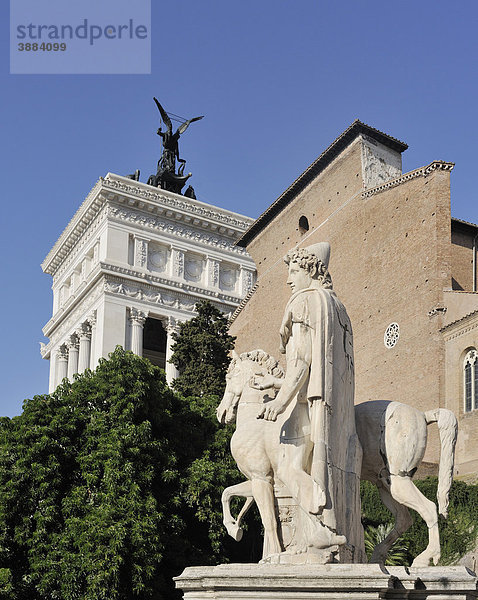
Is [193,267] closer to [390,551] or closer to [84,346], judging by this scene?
[84,346]

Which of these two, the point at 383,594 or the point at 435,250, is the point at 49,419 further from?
the point at 435,250

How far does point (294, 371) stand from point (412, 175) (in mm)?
34661

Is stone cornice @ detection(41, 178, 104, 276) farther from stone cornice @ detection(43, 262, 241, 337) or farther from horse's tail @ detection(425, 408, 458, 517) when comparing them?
horse's tail @ detection(425, 408, 458, 517)

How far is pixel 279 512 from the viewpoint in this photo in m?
7.77

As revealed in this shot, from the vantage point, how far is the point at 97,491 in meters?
22.6

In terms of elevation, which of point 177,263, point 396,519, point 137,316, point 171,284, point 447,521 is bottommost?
point 447,521

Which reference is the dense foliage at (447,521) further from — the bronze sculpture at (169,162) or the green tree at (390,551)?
the bronze sculpture at (169,162)

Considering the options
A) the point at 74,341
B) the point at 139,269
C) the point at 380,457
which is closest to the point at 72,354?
the point at 74,341

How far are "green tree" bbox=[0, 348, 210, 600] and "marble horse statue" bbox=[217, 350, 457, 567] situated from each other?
13523 mm

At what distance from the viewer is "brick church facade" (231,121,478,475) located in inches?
1427

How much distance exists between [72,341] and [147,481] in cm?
3921

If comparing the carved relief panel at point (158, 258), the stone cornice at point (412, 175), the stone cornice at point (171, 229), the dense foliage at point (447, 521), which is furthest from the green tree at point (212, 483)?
the stone cornice at point (171, 229)

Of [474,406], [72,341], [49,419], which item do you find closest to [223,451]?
[49,419]

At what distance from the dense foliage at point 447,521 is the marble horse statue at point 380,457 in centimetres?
2037
